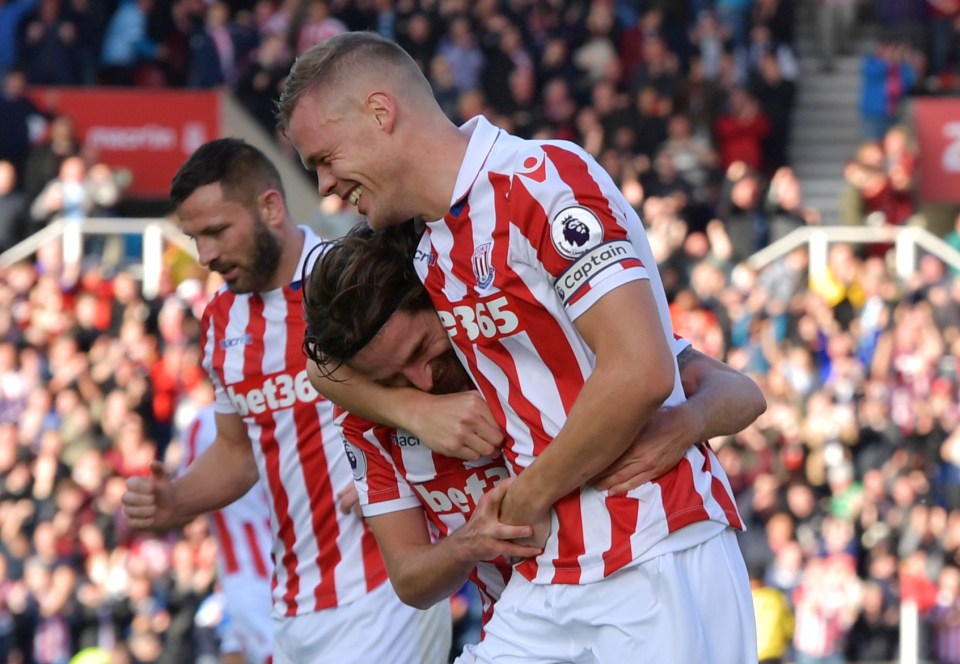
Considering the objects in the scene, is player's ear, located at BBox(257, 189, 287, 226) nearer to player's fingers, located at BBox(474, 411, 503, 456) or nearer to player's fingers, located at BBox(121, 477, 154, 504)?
player's fingers, located at BBox(121, 477, 154, 504)

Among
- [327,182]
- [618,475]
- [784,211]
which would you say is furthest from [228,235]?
[784,211]

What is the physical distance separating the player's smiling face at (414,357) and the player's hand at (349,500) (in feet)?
4.44

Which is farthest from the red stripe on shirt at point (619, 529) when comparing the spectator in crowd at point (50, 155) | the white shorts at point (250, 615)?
the spectator in crowd at point (50, 155)

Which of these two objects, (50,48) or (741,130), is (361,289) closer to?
(741,130)

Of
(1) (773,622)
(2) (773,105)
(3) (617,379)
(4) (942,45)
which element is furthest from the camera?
(4) (942,45)

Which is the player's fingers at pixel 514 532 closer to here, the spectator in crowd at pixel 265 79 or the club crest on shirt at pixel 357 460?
the club crest on shirt at pixel 357 460

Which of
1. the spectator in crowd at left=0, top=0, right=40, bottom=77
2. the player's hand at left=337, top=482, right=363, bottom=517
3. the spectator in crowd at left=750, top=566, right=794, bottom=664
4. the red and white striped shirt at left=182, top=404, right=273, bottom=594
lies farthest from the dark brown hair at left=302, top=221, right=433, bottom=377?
the spectator in crowd at left=0, top=0, right=40, bottom=77

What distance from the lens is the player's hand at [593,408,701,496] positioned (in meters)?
3.87

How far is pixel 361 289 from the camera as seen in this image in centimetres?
409

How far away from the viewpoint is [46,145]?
52.2 ft

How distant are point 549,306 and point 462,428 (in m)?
0.41

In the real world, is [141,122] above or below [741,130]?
above

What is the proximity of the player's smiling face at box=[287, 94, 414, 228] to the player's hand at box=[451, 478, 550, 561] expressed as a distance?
2.12 feet

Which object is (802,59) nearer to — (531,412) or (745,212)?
(745,212)
